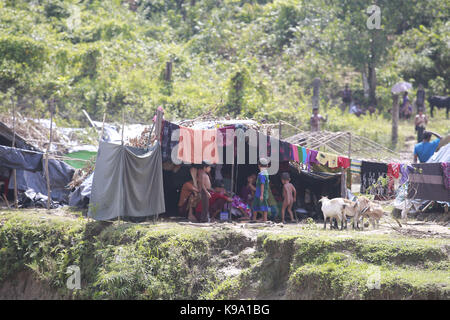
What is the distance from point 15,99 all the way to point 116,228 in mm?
10357

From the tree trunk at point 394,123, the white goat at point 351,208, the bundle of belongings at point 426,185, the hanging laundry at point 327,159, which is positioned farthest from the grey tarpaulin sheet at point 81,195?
the tree trunk at point 394,123

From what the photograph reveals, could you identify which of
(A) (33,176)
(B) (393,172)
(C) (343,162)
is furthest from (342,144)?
(A) (33,176)

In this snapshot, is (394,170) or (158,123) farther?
(394,170)

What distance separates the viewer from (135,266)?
9898 mm

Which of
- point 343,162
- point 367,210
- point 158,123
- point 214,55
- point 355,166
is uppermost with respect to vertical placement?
point 214,55

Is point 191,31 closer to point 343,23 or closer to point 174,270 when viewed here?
point 343,23

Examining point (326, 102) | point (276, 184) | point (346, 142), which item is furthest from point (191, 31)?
point (276, 184)

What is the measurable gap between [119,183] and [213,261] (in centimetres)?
226

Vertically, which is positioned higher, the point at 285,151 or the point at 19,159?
the point at 285,151

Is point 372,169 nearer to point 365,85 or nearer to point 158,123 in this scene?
point 158,123

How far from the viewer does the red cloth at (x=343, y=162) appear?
1311cm

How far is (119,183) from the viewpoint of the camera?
35.7 ft

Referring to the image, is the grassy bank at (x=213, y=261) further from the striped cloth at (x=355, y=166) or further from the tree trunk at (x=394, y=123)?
the tree trunk at (x=394, y=123)

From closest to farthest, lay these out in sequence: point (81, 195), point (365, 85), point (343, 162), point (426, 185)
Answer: point (426, 185), point (81, 195), point (343, 162), point (365, 85)
